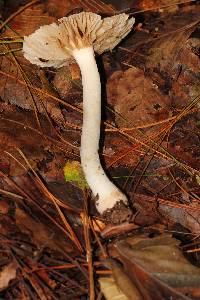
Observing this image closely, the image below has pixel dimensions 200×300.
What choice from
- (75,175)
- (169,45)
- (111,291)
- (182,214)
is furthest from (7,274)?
(169,45)

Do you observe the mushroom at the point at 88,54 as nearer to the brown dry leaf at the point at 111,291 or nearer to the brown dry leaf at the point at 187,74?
the brown dry leaf at the point at 111,291

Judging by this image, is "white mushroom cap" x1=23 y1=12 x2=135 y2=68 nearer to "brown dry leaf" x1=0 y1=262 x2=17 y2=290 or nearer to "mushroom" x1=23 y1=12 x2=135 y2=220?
"mushroom" x1=23 y1=12 x2=135 y2=220

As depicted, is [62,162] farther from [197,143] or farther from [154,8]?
[154,8]

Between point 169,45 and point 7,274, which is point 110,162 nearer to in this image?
point 7,274

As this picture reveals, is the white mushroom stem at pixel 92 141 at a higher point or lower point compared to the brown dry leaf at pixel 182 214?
higher

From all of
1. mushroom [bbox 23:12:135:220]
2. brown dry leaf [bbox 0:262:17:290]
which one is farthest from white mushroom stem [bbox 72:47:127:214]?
brown dry leaf [bbox 0:262:17:290]

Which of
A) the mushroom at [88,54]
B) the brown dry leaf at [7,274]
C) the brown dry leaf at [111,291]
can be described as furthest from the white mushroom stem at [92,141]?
the brown dry leaf at [7,274]
